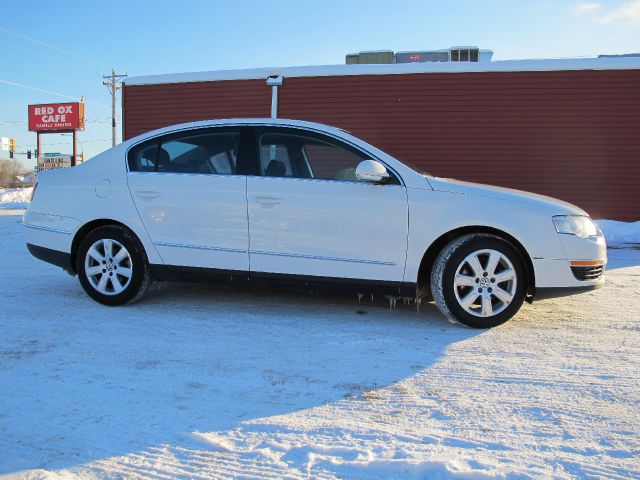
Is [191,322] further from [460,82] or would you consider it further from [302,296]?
[460,82]

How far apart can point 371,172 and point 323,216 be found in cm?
49

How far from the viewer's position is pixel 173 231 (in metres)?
4.09

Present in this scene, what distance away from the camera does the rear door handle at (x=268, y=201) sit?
12.7 ft

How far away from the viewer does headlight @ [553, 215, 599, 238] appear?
3600 mm

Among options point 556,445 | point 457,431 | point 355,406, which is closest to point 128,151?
point 355,406

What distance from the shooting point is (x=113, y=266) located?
418 cm

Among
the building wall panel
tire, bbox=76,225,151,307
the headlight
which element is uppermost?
the building wall panel

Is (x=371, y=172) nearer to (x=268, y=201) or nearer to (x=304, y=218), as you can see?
(x=304, y=218)

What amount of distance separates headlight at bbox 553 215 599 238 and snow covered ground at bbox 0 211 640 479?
74 cm

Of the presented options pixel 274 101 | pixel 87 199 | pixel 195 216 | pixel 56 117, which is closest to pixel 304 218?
pixel 195 216

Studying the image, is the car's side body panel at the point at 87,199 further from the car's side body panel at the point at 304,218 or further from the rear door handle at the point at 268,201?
the rear door handle at the point at 268,201

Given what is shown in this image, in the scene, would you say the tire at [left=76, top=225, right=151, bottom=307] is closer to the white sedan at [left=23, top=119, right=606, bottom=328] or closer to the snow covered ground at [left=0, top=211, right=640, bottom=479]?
the white sedan at [left=23, top=119, right=606, bottom=328]

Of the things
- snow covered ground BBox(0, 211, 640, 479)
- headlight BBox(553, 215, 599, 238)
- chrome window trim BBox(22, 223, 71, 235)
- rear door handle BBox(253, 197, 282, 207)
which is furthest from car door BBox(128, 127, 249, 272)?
headlight BBox(553, 215, 599, 238)

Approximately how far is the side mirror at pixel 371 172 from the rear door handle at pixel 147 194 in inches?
67.0
